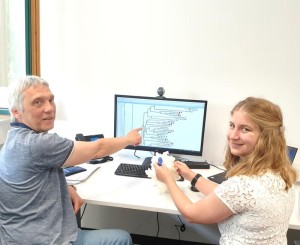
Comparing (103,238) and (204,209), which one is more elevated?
(204,209)

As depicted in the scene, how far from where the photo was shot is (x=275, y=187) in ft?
3.42

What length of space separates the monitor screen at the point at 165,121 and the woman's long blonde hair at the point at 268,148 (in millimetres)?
815

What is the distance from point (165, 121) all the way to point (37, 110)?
0.91 metres

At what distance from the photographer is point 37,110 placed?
50.8 inches

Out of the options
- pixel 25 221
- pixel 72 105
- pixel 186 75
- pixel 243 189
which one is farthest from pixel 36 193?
pixel 186 75

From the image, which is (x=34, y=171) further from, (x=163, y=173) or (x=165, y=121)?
(x=165, y=121)

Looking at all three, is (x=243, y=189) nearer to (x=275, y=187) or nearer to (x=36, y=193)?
(x=275, y=187)

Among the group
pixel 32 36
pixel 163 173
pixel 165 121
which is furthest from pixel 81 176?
pixel 32 36

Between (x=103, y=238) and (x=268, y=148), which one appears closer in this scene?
(x=268, y=148)

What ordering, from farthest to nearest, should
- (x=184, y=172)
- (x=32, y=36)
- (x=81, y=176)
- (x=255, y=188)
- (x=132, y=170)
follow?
(x=32, y=36)
(x=132, y=170)
(x=81, y=176)
(x=184, y=172)
(x=255, y=188)

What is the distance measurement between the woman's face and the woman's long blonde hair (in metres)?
0.02

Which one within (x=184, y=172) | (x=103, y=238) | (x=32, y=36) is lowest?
(x=103, y=238)

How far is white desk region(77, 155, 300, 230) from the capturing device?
1409mm

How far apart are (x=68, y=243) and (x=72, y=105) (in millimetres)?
1221
